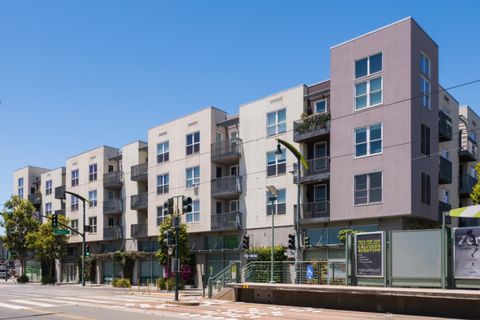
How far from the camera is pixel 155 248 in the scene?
175 feet

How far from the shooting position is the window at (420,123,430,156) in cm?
3542

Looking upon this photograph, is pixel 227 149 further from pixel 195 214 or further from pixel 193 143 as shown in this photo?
pixel 195 214

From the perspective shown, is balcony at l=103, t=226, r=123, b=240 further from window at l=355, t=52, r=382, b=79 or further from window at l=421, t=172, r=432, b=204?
window at l=421, t=172, r=432, b=204

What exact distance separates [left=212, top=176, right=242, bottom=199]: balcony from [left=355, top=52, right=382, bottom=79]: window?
13222 mm

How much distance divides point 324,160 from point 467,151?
13.7 metres

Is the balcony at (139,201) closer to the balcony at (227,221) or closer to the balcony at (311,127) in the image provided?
the balcony at (227,221)

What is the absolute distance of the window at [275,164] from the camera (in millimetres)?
41656

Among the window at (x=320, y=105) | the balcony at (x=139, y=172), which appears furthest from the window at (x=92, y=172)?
the window at (x=320, y=105)

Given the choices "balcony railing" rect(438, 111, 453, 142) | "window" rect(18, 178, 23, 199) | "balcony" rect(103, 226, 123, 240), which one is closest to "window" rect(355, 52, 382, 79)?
"balcony railing" rect(438, 111, 453, 142)

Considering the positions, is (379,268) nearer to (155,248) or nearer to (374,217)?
(374,217)

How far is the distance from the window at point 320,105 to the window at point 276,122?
99.0 inches

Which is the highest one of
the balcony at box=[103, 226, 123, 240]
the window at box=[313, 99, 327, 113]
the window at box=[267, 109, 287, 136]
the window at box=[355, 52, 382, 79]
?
the window at box=[355, 52, 382, 79]

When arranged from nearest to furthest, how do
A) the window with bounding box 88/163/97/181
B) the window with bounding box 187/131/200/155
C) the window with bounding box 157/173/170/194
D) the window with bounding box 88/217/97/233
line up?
the window with bounding box 187/131/200/155, the window with bounding box 157/173/170/194, the window with bounding box 88/217/97/233, the window with bounding box 88/163/97/181

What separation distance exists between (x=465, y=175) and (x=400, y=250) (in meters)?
27.8
